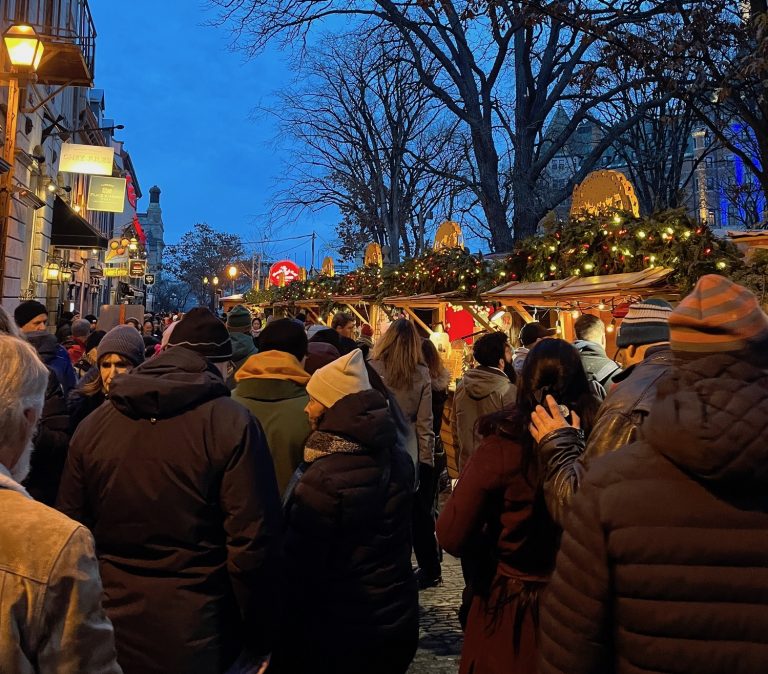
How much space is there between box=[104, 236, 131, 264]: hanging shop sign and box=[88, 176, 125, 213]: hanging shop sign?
9432mm

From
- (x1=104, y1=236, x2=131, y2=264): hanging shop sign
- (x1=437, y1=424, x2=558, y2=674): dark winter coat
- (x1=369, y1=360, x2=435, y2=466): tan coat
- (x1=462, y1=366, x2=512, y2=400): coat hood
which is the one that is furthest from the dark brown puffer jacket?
(x1=104, y1=236, x2=131, y2=264): hanging shop sign

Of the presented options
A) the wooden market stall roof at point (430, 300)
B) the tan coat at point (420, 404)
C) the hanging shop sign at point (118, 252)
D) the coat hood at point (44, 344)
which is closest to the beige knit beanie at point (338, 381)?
the coat hood at point (44, 344)

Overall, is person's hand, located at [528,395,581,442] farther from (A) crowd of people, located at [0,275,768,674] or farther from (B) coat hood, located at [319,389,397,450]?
(B) coat hood, located at [319,389,397,450]

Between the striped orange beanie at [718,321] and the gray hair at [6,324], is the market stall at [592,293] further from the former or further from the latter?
the gray hair at [6,324]

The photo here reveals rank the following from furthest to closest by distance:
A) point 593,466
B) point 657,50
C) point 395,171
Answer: point 395,171 < point 657,50 < point 593,466

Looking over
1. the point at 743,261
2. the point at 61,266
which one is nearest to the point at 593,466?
the point at 743,261

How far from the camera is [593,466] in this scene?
173 centimetres

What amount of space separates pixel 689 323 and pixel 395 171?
23198 mm

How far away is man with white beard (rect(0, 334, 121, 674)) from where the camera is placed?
1.26 m

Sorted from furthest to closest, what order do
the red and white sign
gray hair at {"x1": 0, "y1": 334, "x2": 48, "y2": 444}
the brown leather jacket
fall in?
the red and white sign < the brown leather jacket < gray hair at {"x1": 0, "y1": 334, "x2": 48, "y2": 444}

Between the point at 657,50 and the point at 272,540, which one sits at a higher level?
the point at 657,50

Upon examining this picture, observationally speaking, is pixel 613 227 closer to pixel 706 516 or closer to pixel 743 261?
pixel 743 261

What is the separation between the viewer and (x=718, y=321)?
1.72 meters

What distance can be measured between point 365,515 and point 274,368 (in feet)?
4.14
